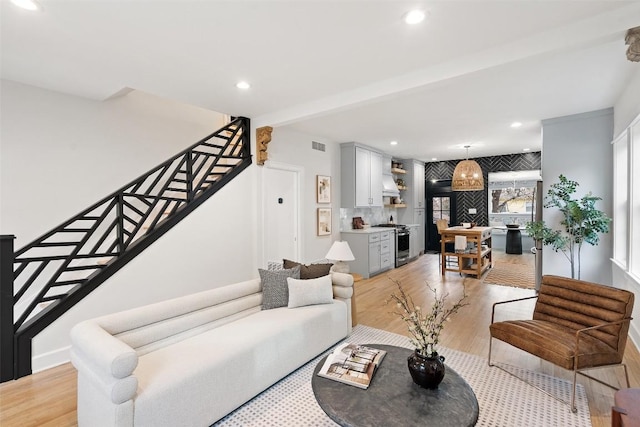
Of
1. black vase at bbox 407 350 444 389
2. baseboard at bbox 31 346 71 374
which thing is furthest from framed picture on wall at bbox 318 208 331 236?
black vase at bbox 407 350 444 389

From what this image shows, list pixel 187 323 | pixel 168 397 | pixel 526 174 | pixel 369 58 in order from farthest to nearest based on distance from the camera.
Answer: pixel 526 174, pixel 369 58, pixel 187 323, pixel 168 397

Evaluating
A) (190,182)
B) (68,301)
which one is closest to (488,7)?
(190,182)

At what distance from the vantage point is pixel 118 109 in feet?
13.8

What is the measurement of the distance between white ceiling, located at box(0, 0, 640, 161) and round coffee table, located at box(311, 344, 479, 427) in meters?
2.43

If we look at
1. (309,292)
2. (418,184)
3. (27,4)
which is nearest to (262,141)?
(309,292)

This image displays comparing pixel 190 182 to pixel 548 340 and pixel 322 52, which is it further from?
pixel 548 340

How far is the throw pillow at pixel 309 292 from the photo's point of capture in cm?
310

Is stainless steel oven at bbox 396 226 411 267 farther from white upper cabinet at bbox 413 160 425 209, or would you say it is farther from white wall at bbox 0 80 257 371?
white wall at bbox 0 80 257 371

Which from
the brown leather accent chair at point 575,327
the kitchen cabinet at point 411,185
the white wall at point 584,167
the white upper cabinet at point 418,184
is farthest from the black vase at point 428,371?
the white upper cabinet at point 418,184

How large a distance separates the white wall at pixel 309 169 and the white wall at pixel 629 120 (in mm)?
4291

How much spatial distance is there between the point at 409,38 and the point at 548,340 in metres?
2.61

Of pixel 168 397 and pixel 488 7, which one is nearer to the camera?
pixel 168 397

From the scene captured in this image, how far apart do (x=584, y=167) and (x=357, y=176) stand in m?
3.69

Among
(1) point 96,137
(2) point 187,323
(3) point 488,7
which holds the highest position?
(3) point 488,7
